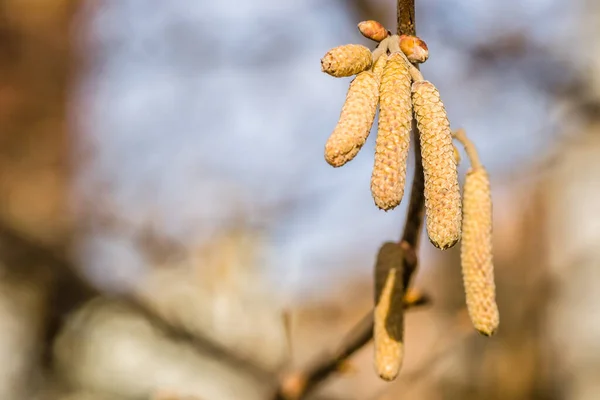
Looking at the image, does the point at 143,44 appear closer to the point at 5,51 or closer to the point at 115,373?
the point at 5,51

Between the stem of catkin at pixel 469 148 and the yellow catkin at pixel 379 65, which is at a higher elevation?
the yellow catkin at pixel 379 65

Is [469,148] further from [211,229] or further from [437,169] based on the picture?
[211,229]

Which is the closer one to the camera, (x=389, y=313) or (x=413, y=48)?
(x=413, y=48)

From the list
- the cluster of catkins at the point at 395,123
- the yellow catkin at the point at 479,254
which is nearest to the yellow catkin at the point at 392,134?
the cluster of catkins at the point at 395,123

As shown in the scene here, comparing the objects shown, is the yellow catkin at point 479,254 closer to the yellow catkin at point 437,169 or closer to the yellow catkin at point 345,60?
the yellow catkin at point 437,169

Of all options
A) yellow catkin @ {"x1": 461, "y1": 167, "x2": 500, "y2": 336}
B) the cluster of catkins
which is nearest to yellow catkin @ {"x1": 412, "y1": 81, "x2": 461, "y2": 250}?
the cluster of catkins

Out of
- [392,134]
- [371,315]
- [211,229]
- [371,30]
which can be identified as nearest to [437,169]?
[392,134]

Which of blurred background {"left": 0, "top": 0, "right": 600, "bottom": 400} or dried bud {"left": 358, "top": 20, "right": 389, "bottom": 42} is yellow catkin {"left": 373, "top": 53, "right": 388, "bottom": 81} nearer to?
dried bud {"left": 358, "top": 20, "right": 389, "bottom": 42}
